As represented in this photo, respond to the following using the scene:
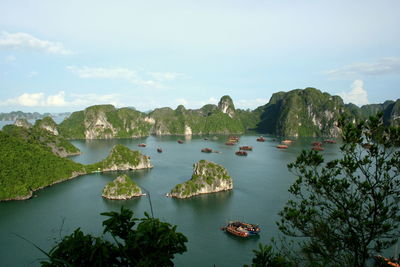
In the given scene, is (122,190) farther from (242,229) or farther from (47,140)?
(47,140)

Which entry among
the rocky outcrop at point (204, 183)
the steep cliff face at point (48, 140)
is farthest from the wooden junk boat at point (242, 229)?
the steep cliff face at point (48, 140)

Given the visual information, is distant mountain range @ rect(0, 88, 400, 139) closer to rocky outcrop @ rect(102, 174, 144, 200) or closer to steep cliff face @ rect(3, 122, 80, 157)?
steep cliff face @ rect(3, 122, 80, 157)

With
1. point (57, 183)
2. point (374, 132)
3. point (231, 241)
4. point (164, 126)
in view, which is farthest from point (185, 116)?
point (374, 132)

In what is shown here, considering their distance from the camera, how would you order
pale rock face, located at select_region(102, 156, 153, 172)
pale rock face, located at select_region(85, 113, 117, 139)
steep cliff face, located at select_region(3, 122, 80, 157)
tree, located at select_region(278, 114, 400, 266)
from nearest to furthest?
1. tree, located at select_region(278, 114, 400, 266)
2. pale rock face, located at select_region(102, 156, 153, 172)
3. steep cliff face, located at select_region(3, 122, 80, 157)
4. pale rock face, located at select_region(85, 113, 117, 139)

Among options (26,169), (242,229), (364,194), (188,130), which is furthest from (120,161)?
(188,130)

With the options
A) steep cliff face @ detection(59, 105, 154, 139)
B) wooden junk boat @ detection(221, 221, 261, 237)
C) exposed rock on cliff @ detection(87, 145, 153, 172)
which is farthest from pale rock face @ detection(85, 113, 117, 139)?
wooden junk boat @ detection(221, 221, 261, 237)

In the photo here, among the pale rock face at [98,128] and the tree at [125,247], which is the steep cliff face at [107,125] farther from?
the tree at [125,247]
